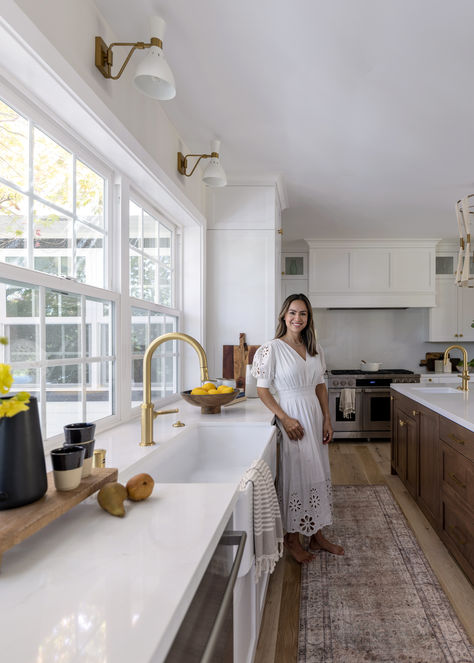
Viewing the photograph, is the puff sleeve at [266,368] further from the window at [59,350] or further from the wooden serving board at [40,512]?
the wooden serving board at [40,512]

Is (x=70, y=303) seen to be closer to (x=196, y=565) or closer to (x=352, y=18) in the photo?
(x=196, y=565)

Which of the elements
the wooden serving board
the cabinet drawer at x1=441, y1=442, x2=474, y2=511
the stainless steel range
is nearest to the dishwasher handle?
the wooden serving board

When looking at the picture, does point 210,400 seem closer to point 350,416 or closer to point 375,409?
point 350,416

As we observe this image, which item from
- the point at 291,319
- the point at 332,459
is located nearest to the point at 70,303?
the point at 291,319

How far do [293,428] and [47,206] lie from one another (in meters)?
1.53

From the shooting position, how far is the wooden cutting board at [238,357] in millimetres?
3492

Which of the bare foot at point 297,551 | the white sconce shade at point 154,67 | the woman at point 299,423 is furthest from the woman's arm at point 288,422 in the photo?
the white sconce shade at point 154,67

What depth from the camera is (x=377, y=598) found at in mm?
2066

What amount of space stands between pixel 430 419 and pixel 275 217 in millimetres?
1827

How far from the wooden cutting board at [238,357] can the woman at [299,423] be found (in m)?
A: 0.99

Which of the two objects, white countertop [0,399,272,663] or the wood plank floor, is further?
the wood plank floor

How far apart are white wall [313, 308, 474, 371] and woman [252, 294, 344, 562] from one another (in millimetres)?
3498

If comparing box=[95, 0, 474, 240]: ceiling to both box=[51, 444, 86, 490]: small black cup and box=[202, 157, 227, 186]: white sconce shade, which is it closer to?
box=[202, 157, 227, 186]: white sconce shade

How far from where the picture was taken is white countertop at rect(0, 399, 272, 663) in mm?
532
